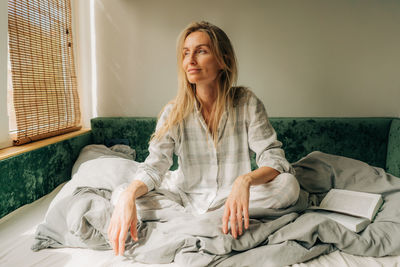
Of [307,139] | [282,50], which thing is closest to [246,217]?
[307,139]

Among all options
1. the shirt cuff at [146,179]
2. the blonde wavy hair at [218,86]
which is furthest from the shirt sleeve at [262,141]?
the shirt cuff at [146,179]

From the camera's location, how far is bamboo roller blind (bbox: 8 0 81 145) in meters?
1.56

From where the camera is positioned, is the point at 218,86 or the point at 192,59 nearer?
the point at 192,59

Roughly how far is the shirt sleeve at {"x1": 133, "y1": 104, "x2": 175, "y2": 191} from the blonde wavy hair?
3 centimetres

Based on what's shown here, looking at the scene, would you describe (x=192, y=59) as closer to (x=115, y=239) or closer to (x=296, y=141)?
(x=115, y=239)

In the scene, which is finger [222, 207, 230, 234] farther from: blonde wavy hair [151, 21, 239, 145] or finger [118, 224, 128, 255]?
blonde wavy hair [151, 21, 239, 145]

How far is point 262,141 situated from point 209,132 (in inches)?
9.8

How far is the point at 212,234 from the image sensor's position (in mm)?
959

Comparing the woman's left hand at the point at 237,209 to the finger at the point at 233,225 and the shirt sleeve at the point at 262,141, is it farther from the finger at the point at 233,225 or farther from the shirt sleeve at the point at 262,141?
the shirt sleeve at the point at 262,141

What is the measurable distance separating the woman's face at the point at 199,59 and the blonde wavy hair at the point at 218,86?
3 cm

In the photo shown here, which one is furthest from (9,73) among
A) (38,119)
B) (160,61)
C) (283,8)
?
(283,8)

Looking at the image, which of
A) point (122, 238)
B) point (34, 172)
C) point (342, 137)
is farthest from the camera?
point (342, 137)

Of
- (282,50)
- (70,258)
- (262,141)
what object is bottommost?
(70,258)

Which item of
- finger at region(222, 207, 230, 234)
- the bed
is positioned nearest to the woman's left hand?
finger at region(222, 207, 230, 234)
